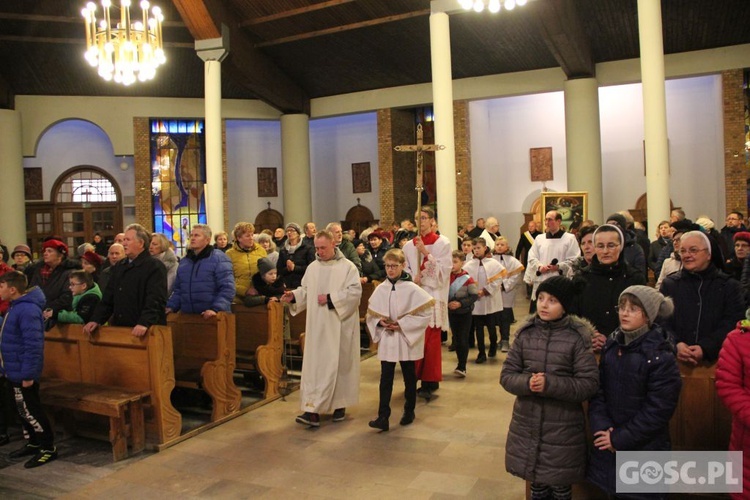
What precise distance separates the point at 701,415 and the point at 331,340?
10.1 feet

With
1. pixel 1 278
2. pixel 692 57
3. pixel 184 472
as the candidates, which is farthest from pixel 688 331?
pixel 692 57

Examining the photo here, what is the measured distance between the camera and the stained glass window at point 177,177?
18906 millimetres

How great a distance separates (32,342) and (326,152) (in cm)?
1670

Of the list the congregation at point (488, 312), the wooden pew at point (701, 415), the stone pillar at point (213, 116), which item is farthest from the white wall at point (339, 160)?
the wooden pew at point (701, 415)

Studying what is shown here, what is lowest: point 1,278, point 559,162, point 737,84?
point 1,278

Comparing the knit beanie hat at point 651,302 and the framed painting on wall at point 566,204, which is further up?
the framed painting on wall at point 566,204

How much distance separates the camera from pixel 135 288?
548 cm

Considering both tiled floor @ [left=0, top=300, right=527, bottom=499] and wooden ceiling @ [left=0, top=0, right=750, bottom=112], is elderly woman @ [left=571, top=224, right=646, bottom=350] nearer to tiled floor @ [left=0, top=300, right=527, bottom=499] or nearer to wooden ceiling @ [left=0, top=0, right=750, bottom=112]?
tiled floor @ [left=0, top=300, right=527, bottom=499]

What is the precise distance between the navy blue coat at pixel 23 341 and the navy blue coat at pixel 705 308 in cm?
455

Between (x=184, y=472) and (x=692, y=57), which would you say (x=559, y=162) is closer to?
(x=692, y=57)

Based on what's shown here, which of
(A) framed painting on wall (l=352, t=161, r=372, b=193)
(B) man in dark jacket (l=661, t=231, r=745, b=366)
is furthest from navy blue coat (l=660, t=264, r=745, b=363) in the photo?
(A) framed painting on wall (l=352, t=161, r=372, b=193)

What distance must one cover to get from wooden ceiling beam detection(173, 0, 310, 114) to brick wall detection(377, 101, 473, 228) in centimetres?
260

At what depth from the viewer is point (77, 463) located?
201 inches

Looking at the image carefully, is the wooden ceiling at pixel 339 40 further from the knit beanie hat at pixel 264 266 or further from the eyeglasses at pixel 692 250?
the eyeglasses at pixel 692 250
